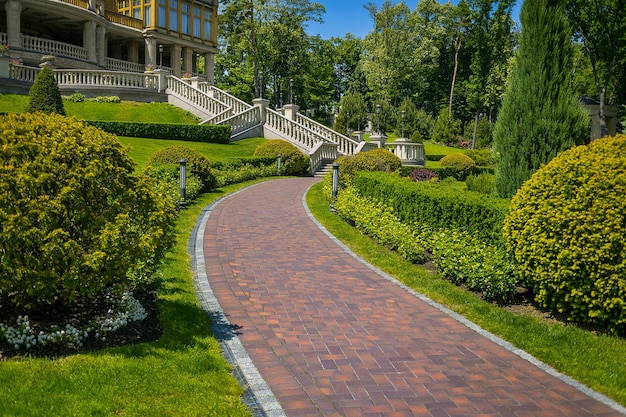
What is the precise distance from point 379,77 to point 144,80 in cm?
3351

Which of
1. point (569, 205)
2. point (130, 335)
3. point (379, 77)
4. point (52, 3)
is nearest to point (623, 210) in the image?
point (569, 205)

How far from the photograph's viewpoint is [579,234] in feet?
22.3

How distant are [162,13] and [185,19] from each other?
2.96m

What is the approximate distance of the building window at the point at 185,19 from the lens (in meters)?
49.2

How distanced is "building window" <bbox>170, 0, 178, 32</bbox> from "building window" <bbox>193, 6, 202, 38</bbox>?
2.22 metres

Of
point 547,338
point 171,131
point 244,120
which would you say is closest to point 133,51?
point 244,120

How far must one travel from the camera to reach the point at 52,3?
36.3 meters

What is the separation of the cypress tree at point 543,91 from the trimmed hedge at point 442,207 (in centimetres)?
177

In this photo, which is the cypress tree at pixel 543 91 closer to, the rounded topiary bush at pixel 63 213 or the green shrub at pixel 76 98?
the rounded topiary bush at pixel 63 213

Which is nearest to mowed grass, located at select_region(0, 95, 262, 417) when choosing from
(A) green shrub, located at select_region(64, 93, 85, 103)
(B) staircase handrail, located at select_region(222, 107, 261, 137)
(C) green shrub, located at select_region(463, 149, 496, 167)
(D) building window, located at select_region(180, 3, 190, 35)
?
(B) staircase handrail, located at select_region(222, 107, 261, 137)

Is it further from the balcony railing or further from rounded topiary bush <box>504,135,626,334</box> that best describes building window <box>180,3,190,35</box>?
rounded topiary bush <box>504,135,626,334</box>

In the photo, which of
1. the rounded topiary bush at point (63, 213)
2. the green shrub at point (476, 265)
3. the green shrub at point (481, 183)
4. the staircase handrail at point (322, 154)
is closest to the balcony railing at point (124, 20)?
the staircase handrail at point (322, 154)

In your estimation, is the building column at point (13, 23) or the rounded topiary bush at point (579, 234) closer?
the rounded topiary bush at point (579, 234)

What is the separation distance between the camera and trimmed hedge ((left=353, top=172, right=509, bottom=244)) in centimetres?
869
